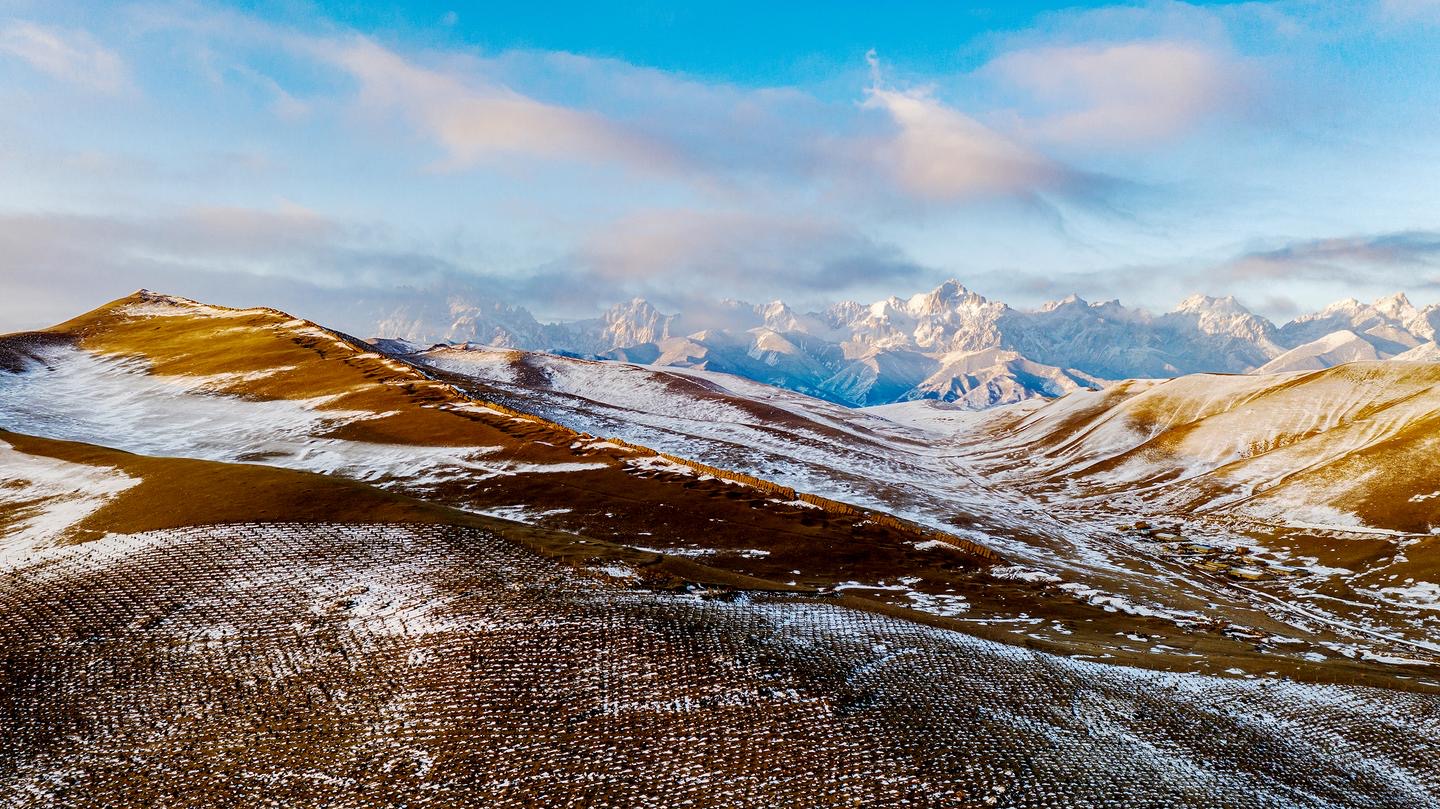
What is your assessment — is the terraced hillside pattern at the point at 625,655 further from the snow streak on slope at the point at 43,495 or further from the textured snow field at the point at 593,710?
the snow streak on slope at the point at 43,495

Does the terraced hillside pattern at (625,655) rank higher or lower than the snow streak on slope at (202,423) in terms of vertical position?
lower

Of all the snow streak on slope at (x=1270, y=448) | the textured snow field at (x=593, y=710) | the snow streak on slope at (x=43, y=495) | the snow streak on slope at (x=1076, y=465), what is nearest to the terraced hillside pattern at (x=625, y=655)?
the textured snow field at (x=593, y=710)

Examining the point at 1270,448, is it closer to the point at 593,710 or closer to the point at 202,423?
the point at 593,710

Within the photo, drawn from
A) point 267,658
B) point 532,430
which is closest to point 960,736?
point 267,658

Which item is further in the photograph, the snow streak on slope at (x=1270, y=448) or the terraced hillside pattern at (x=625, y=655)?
the snow streak on slope at (x=1270, y=448)

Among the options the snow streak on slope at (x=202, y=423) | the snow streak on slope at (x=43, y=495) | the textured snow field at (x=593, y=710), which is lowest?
the textured snow field at (x=593, y=710)

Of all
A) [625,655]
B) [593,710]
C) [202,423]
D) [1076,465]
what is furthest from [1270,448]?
[202,423]

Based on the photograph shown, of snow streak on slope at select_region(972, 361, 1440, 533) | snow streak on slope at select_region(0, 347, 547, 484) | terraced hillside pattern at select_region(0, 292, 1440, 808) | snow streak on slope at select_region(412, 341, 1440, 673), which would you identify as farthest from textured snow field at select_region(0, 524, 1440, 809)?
snow streak on slope at select_region(972, 361, 1440, 533)

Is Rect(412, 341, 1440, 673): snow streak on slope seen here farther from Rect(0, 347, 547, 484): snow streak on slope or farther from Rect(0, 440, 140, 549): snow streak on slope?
Rect(0, 440, 140, 549): snow streak on slope
